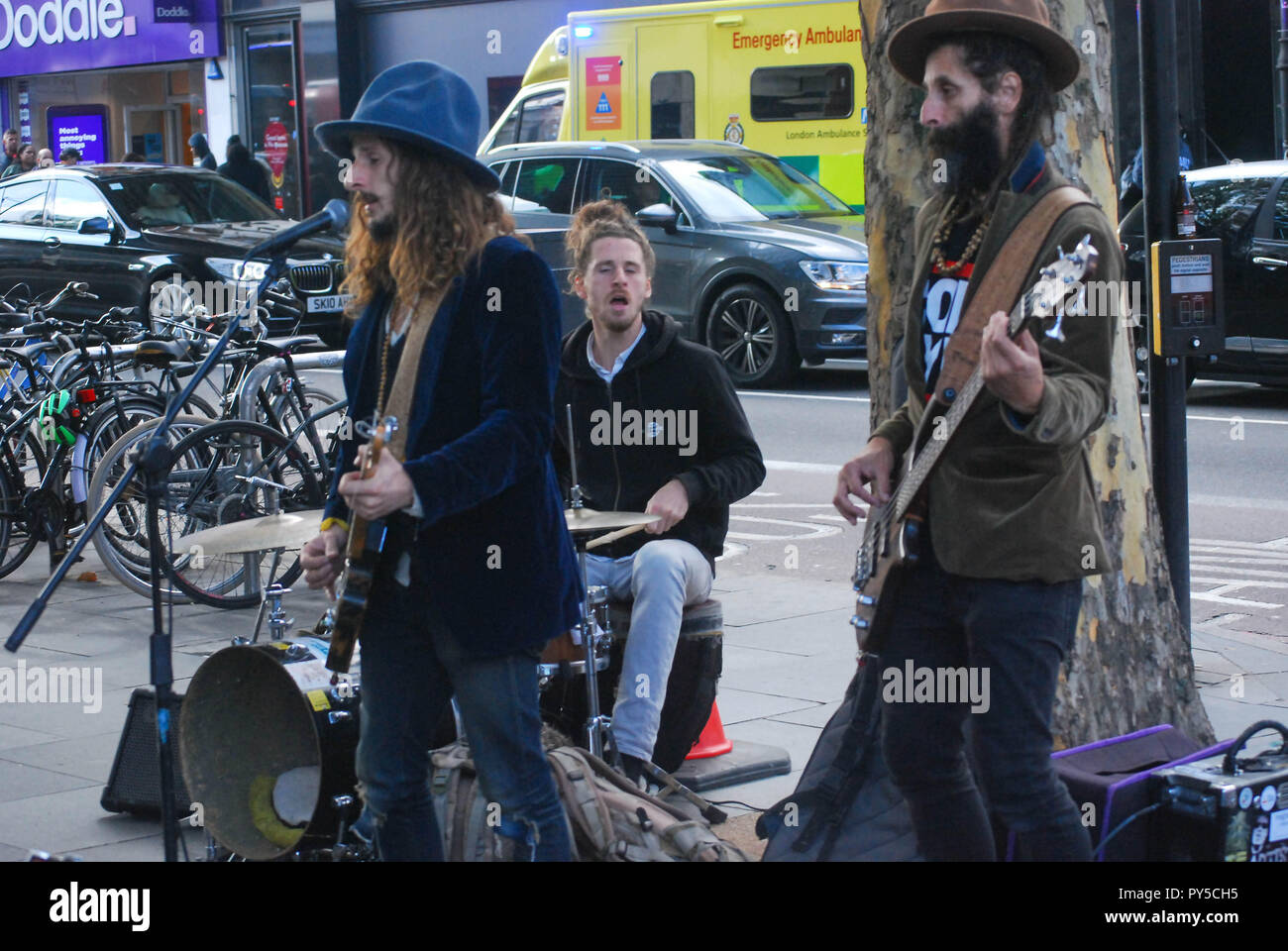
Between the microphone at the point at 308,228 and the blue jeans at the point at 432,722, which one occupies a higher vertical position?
the microphone at the point at 308,228

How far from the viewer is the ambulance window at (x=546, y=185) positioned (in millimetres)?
14664

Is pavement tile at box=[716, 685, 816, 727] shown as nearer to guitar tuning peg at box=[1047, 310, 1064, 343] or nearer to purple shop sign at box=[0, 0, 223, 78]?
guitar tuning peg at box=[1047, 310, 1064, 343]

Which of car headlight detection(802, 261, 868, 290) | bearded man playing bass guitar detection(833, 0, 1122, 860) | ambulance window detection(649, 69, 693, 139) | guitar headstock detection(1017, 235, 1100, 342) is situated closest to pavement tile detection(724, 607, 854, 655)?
bearded man playing bass guitar detection(833, 0, 1122, 860)

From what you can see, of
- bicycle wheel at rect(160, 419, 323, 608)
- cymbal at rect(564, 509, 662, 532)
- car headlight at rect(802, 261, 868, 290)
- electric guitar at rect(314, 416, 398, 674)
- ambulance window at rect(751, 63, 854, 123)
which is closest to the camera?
electric guitar at rect(314, 416, 398, 674)

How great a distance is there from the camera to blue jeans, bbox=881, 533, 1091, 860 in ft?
10.4

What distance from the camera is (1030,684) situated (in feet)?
10.4

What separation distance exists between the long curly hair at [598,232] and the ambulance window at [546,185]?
30.5ft

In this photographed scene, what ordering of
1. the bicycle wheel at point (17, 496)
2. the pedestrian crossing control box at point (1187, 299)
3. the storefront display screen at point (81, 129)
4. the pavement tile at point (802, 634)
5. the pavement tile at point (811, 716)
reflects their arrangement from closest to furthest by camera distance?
the pedestrian crossing control box at point (1187, 299) < the pavement tile at point (811, 716) < the pavement tile at point (802, 634) < the bicycle wheel at point (17, 496) < the storefront display screen at point (81, 129)

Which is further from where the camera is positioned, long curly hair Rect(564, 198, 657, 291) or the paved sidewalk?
long curly hair Rect(564, 198, 657, 291)

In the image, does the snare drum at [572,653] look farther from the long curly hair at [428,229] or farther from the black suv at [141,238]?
the black suv at [141,238]

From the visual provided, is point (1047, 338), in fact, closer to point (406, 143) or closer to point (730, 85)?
point (406, 143)

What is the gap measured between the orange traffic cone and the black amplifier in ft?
5.58

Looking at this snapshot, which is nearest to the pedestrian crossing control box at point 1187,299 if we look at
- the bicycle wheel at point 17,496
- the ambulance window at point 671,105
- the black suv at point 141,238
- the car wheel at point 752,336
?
the bicycle wheel at point 17,496
